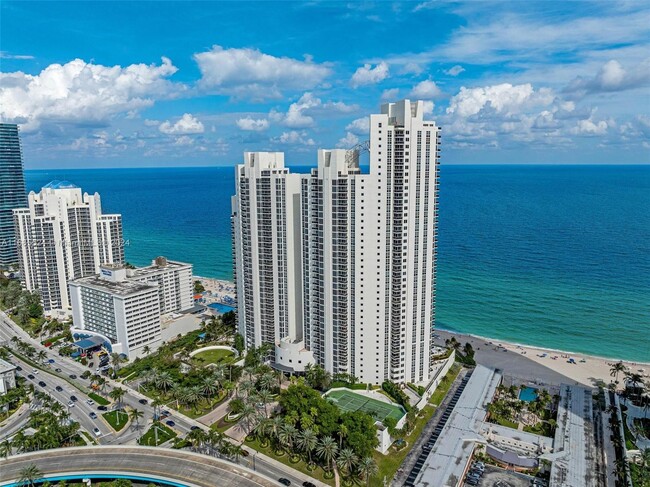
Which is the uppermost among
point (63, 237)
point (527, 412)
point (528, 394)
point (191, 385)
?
point (63, 237)

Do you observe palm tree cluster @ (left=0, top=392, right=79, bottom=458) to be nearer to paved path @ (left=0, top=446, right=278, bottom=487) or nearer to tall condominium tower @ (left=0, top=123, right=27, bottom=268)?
paved path @ (left=0, top=446, right=278, bottom=487)

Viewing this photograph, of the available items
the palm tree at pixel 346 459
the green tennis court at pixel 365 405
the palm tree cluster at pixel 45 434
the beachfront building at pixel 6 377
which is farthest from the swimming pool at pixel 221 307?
the palm tree at pixel 346 459

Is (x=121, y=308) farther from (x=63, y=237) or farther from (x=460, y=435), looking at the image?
(x=460, y=435)

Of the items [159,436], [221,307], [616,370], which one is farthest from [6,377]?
[616,370]

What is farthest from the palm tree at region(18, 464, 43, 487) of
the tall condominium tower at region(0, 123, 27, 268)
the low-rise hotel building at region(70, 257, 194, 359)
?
the tall condominium tower at region(0, 123, 27, 268)

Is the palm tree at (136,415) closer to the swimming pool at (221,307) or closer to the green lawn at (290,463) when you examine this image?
the green lawn at (290,463)

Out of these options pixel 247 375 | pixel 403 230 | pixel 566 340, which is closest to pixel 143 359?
pixel 247 375
